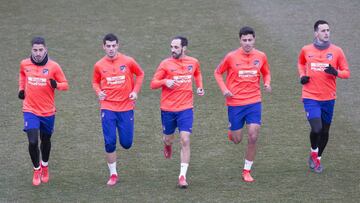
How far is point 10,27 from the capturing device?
2186 cm

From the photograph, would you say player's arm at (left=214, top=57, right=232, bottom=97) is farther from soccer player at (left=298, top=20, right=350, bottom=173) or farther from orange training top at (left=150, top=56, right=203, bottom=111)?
soccer player at (left=298, top=20, right=350, bottom=173)

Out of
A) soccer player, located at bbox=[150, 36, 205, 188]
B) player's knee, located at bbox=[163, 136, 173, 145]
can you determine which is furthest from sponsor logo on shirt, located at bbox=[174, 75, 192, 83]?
player's knee, located at bbox=[163, 136, 173, 145]

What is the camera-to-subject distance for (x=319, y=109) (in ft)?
44.0

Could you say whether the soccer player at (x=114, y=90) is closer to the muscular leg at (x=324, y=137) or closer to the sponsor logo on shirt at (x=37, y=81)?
the sponsor logo on shirt at (x=37, y=81)

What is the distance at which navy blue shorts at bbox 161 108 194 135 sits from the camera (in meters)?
13.0

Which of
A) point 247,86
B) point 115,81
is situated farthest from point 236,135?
point 115,81

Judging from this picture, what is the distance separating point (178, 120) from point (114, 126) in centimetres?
101

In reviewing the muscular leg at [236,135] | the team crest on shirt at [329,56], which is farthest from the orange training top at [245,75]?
the team crest on shirt at [329,56]

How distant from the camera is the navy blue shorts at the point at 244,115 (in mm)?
13180

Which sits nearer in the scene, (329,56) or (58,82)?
(58,82)

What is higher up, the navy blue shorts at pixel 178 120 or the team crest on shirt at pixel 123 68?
the team crest on shirt at pixel 123 68

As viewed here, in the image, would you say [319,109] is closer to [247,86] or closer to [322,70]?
[322,70]

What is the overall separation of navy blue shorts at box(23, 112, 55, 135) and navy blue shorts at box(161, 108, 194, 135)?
181cm

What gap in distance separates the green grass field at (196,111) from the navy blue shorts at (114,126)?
0.68 m
